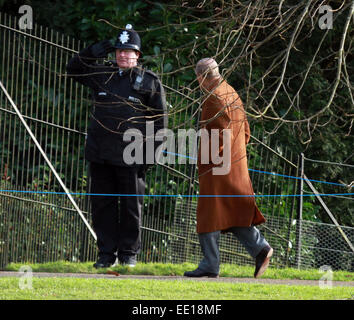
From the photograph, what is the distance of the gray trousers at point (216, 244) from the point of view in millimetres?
8914

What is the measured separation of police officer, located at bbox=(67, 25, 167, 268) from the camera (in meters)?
9.13

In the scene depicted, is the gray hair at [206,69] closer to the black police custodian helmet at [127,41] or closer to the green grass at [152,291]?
the black police custodian helmet at [127,41]

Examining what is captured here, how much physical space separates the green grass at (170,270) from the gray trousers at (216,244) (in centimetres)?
65

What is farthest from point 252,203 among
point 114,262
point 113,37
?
point 113,37

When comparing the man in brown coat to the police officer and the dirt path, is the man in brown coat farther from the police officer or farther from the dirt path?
the police officer

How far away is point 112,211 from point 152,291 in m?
1.74

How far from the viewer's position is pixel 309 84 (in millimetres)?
13953

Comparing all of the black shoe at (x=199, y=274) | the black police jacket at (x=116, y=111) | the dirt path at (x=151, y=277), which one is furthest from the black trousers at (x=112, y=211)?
the black shoe at (x=199, y=274)

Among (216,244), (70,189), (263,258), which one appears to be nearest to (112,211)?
(216,244)

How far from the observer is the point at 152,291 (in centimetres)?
782

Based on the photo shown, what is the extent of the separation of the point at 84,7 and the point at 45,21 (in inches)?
24.4
